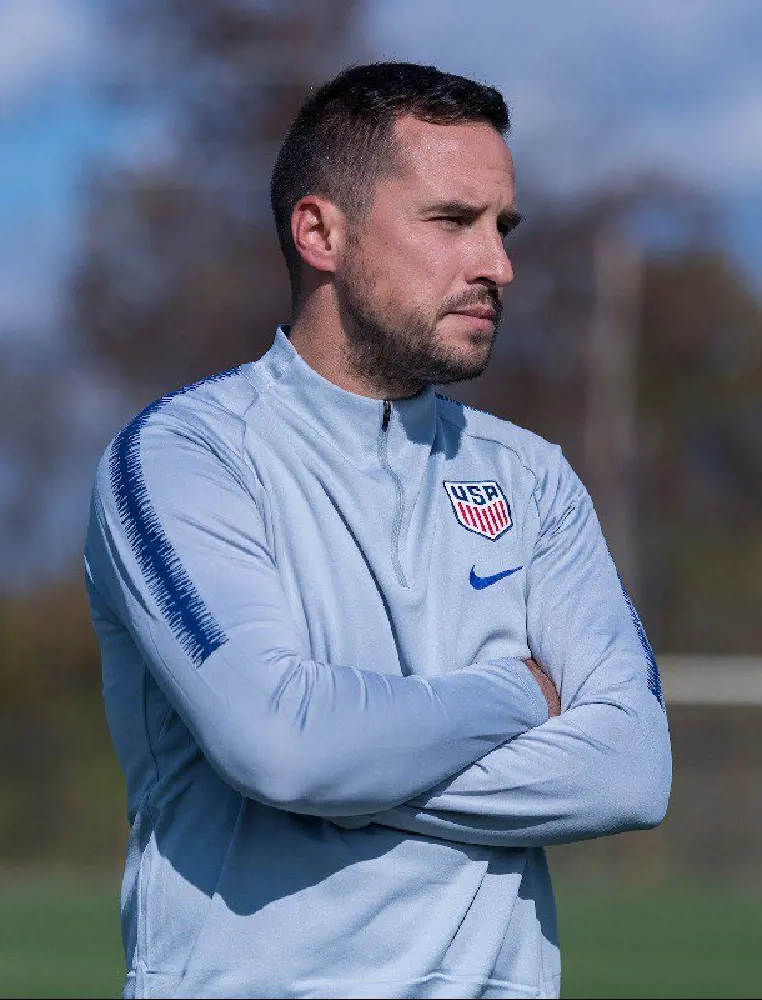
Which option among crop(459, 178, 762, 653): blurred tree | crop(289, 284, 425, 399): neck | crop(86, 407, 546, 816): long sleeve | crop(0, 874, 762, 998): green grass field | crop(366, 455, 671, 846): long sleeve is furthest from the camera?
crop(459, 178, 762, 653): blurred tree

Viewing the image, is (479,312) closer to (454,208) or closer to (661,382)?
(454,208)

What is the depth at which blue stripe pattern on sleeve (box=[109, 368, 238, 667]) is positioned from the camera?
221cm

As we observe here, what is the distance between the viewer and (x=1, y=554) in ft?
56.3

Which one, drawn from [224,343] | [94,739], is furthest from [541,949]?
[224,343]

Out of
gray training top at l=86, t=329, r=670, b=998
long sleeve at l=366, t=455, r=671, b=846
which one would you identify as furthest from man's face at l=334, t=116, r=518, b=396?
long sleeve at l=366, t=455, r=671, b=846

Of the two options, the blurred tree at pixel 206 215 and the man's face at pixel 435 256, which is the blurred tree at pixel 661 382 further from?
the man's face at pixel 435 256

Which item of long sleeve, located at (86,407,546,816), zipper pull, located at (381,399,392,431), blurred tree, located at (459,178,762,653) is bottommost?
blurred tree, located at (459,178,762,653)

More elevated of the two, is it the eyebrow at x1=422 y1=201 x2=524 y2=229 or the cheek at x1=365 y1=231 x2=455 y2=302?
the eyebrow at x1=422 y1=201 x2=524 y2=229

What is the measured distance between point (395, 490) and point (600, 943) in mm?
5509

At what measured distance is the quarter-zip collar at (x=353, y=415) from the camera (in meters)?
2.50

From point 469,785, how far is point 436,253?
0.81 meters

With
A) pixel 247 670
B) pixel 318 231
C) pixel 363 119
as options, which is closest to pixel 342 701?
pixel 247 670

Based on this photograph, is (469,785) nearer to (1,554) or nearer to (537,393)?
(1,554)

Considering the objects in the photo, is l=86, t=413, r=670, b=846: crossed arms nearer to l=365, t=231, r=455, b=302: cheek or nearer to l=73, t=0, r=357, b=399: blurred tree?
l=365, t=231, r=455, b=302: cheek
